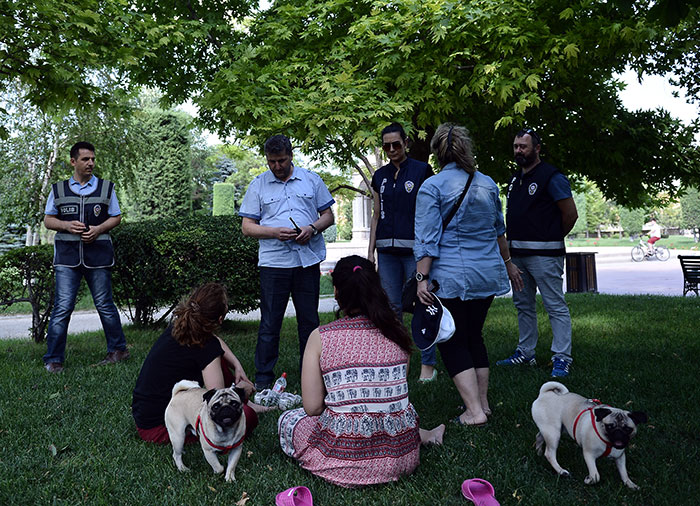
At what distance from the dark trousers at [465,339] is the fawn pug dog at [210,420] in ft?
4.78

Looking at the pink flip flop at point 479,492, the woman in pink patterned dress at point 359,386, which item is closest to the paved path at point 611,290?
the woman in pink patterned dress at point 359,386

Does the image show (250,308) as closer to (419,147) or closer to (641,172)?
(419,147)

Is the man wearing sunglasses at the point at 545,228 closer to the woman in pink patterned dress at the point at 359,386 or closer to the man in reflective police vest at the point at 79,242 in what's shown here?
the woman in pink patterned dress at the point at 359,386

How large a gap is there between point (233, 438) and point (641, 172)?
30.2 feet

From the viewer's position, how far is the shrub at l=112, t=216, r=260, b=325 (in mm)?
7473

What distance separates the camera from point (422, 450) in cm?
319

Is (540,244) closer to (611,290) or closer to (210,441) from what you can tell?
(210,441)

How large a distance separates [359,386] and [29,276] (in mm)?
6090

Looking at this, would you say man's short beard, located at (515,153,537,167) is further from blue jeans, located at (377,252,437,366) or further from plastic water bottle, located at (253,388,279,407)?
plastic water bottle, located at (253,388,279,407)

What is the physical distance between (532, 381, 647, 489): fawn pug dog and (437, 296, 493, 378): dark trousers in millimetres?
732

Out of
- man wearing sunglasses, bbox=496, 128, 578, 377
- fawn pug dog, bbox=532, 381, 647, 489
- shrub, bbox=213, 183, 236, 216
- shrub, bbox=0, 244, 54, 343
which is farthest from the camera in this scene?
shrub, bbox=213, 183, 236, 216

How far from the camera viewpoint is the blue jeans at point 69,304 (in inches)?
218

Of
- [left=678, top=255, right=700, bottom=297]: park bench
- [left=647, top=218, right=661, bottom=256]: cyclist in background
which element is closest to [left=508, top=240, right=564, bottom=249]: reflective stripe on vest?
[left=678, top=255, right=700, bottom=297]: park bench

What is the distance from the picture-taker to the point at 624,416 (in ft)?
7.97
